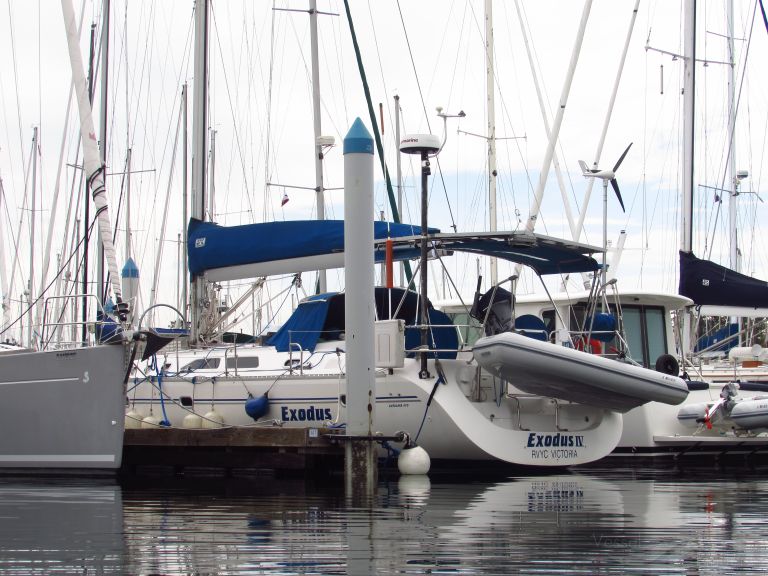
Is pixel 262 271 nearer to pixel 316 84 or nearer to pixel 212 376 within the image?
pixel 212 376

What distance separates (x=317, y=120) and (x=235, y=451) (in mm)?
8640

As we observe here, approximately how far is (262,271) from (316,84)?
5916 millimetres

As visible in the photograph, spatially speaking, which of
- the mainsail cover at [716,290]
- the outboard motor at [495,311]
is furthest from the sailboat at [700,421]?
the outboard motor at [495,311]

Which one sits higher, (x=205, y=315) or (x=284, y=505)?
(x=205, y=315)

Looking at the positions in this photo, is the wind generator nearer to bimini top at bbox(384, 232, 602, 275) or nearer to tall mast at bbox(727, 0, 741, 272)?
bimini top at bbox(384, 232, 602, 275)

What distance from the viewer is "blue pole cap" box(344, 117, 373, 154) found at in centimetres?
1138

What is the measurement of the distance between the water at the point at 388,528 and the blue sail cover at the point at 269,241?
383 centimetres

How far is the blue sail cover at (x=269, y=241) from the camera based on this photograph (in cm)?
1520

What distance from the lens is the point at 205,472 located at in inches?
562

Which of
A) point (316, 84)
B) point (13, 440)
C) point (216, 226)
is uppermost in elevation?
point (316, 84)

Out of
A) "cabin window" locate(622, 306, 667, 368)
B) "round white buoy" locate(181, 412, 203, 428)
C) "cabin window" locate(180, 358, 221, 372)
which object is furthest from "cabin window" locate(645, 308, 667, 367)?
"round white buoy" locate(181, 412, 203, 428)

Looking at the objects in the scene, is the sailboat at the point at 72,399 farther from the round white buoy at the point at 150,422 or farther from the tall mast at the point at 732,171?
the tall mast at the point at 732,171

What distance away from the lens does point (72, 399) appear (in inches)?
512

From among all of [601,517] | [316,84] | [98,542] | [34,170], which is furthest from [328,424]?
[34,170]
